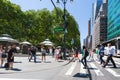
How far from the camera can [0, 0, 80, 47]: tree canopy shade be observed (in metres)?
75.3

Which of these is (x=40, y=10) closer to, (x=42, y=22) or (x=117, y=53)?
(x=42, y=22)

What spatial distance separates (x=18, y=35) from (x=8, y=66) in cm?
6089

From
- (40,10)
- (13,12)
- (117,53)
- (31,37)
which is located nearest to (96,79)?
(117,53)

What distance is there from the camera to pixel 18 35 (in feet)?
266

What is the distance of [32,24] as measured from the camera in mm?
93562

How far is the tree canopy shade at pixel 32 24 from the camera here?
75.3 metres

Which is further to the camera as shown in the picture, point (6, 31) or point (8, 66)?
point (6, 31)

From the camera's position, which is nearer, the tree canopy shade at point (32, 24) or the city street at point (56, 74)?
the city street at point (56, 74)

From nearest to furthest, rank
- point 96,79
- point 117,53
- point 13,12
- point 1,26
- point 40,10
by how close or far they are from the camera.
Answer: point 96,79 < point 117,53 < point 1,26 < point 13,12 < point 40,10

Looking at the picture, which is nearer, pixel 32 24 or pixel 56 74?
pixel 56 74

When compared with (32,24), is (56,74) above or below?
below

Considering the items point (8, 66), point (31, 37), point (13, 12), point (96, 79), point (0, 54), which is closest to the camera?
point (96, 79)

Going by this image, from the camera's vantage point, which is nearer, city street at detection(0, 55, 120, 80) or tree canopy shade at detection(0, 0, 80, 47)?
city street at detection(0, 55, 120, 80)

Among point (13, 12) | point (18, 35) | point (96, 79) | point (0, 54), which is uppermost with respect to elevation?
point (13, 12)
